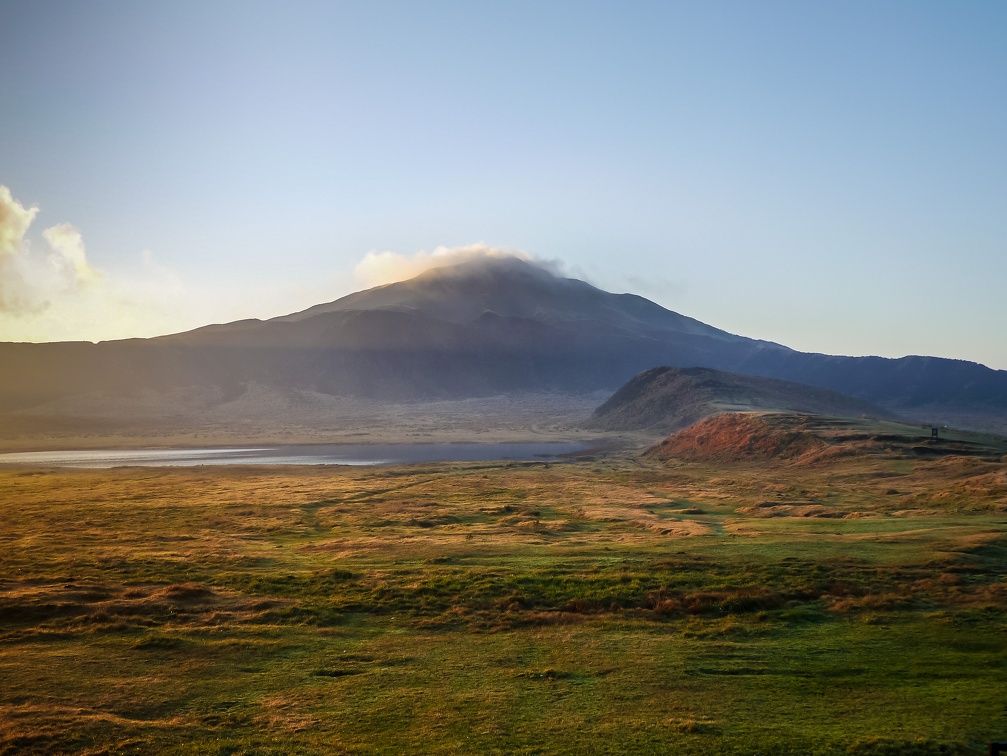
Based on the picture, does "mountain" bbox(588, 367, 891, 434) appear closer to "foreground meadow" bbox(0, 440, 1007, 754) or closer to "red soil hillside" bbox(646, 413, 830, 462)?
"red soil hillside" bbox(646, 413, 830, 462)

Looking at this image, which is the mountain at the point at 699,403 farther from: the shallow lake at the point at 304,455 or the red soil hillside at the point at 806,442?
the red soil hillside at the point at 806,442

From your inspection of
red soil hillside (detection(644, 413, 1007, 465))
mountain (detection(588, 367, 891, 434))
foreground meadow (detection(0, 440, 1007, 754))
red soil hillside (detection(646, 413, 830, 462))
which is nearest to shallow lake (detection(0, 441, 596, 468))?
red soil hillside (detection(646, 413, 830, 462))

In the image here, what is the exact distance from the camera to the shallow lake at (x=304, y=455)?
117850mm

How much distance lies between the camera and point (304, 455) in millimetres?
133500

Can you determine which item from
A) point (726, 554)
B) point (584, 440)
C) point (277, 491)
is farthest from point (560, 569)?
point (584, 440)

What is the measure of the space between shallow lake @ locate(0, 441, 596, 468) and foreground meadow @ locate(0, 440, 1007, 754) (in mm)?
66967

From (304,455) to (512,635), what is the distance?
370 ft

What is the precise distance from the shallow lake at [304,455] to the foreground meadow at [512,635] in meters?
67.0

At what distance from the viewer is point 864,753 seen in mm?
17000

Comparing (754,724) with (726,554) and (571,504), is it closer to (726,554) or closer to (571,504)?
(726,554)

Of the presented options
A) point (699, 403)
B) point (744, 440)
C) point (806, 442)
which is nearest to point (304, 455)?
point (744, 440)

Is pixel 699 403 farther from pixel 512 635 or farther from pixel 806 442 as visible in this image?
Result: pixel 512 635

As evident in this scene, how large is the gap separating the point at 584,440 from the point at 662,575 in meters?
135

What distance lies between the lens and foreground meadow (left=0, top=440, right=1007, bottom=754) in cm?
1845
